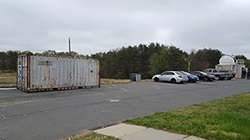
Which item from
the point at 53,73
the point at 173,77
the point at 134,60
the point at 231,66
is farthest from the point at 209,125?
the point at 134,60

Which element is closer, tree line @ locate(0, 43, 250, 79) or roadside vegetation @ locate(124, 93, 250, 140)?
roadside vegetation @ locate(124, 93, 250, 140)

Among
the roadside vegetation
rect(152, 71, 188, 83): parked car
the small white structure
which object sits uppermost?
the small white structure

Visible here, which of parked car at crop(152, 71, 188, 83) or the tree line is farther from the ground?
the tree line

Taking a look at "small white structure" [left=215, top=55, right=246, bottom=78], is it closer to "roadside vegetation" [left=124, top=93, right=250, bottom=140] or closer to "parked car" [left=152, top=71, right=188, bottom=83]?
"parked car" [left=152, top=71, right=188, bottom=83]

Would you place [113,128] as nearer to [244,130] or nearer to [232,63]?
[244,130]

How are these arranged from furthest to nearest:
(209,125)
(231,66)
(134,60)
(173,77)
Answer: (134,60) < (231,66) < (173,77) < (209,125)

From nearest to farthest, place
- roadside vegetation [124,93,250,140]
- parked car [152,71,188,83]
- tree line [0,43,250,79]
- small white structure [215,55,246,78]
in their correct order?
roadside vegetation [124,93,250,140] < parked car [152,71,188,83] < small white structure [215,55,246,78] < tree line [0,43,250,79]

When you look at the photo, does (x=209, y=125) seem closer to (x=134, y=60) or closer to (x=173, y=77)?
(x=173, y=77)

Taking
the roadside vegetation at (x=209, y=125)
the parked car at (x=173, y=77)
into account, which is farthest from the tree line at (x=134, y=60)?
the roadside vegetation at (x=209, y=125)

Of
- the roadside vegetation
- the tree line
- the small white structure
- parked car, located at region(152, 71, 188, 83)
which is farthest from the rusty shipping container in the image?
the tree line

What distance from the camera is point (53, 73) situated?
15156mm

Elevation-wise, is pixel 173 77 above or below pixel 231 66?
below

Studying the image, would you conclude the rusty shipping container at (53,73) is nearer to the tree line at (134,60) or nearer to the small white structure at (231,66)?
the small white structure at (231,66)

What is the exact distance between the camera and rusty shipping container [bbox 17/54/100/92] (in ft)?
46.3
